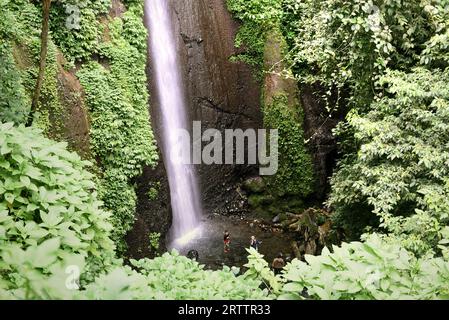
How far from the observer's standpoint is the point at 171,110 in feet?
39.0

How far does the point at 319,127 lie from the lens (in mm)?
12688

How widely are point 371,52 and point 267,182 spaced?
239 inches

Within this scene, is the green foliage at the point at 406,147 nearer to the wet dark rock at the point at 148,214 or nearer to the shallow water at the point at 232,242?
the shallow water at the point at 232,242

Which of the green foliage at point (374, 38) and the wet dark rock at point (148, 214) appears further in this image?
the wet dark rock at point (148, 214)

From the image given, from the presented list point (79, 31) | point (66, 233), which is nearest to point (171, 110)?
point (79, 31)

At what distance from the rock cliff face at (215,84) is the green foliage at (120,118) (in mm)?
2901

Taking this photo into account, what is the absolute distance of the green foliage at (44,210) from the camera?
3408mm

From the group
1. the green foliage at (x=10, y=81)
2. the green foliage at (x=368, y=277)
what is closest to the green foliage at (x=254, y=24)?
the green foliage at (x=10, y=81)

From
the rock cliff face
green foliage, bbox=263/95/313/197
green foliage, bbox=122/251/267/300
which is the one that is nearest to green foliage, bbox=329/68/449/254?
green foliage, bbox=122/251/267/300

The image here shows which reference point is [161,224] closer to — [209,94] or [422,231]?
[209,94]

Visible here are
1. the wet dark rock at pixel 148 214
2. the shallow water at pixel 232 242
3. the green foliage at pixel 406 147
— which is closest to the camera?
the green foliage at pixel 406 147

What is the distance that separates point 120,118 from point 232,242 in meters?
4.88

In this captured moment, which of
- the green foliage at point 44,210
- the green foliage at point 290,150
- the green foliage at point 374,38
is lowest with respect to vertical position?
the green foliage at point 44,210
